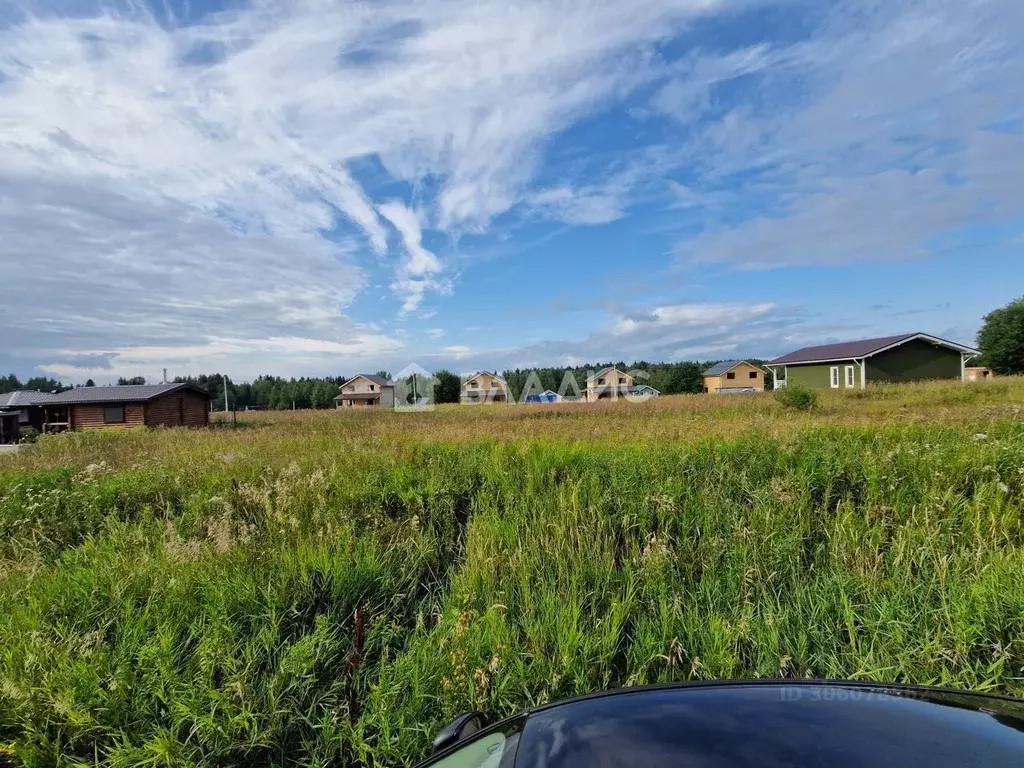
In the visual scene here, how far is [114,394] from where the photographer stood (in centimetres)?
4016

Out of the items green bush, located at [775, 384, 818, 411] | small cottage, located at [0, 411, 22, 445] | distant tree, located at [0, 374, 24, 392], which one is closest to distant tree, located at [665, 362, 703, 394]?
green bush, located at [775, 384, 818, 411]

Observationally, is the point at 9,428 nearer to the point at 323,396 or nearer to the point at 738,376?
the point at 323,396

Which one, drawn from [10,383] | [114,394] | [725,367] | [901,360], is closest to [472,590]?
[901,360]

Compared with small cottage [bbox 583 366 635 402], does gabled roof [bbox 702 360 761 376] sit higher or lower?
higher

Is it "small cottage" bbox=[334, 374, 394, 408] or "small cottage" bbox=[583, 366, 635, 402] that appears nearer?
"small cottage" bbox=[583, 366, 635, 402]

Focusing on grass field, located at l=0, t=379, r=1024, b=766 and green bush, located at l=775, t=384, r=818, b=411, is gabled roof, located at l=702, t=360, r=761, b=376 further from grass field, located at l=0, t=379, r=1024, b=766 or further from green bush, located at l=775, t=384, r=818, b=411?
grass field, located at l=0, t=379, r=1024, b=766

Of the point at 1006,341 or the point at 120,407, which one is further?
the point at 1006,341

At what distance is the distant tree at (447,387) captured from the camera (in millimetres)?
67875

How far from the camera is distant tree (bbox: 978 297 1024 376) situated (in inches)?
1919

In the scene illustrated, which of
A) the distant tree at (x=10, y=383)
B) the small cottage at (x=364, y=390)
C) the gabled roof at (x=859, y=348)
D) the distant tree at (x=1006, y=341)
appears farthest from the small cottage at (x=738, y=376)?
the distant tree at (x=10, y=383)

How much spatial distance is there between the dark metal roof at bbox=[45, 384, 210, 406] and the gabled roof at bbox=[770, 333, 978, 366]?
162ft

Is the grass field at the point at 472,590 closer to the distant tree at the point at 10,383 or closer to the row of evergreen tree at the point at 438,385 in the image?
the row of evergreen tree at the point at 438,385

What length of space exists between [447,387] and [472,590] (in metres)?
66.2

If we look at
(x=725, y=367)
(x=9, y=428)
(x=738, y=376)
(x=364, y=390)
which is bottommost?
(x=9, y=428)
